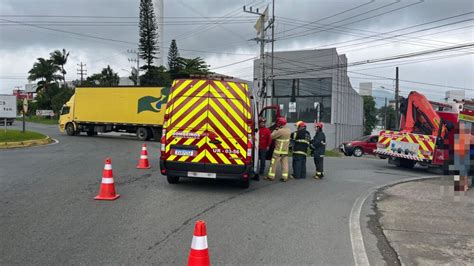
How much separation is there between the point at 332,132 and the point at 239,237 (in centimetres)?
3644

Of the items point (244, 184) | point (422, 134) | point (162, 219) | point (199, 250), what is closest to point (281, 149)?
point (244, 184)

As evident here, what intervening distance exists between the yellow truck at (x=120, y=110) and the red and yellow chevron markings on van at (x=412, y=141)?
14.2 m

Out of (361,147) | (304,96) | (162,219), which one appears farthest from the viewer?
(304,96)

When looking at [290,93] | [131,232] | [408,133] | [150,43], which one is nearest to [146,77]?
[150,43]

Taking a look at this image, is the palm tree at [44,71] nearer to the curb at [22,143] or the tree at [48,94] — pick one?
the tree at [48,94]

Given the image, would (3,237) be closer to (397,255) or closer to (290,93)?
(397,255)

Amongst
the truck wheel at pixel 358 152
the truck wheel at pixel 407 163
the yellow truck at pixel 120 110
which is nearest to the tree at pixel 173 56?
the yellow truck at pixel 120 110

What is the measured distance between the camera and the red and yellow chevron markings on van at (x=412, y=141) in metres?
13.8

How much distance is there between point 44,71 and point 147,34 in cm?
2881

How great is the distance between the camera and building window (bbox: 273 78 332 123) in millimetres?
41219

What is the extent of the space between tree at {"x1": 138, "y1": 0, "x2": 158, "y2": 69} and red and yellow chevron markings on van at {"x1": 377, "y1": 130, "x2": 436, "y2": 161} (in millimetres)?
42660

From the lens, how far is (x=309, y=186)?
1041 cm

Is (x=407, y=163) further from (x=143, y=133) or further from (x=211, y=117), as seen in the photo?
(x=143, y=133)

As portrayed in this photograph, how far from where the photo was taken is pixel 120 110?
26312 mm
